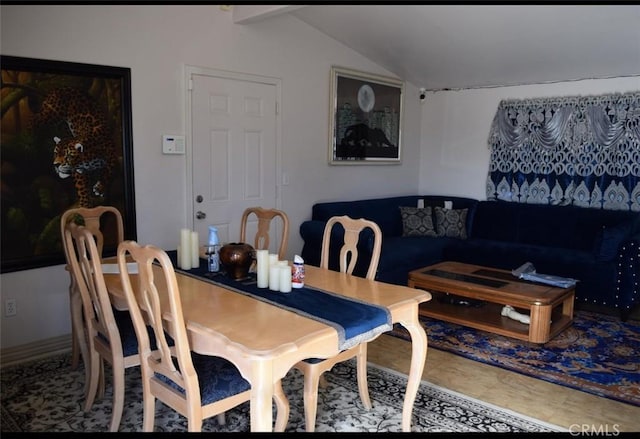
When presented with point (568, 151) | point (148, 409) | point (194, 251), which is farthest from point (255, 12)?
point (568, 151)

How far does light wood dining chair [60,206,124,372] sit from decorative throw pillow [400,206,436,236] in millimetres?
3009

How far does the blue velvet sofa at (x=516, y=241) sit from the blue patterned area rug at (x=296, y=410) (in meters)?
1.64

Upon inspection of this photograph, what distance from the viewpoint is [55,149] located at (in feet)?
10.9

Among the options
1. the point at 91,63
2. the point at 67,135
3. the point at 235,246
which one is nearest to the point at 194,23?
the point at 91,63

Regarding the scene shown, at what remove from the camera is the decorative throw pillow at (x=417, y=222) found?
544 cm

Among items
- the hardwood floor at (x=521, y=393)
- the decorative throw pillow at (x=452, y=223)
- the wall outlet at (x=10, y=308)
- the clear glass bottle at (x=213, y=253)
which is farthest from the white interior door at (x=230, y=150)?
the decorative throw pillow at (x=452, y=223)

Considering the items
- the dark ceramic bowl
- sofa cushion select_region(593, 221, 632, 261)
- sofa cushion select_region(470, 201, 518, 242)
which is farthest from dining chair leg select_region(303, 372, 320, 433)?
sofa cushion select_region(470, 201, 518, 242)

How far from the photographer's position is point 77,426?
8.01 feet

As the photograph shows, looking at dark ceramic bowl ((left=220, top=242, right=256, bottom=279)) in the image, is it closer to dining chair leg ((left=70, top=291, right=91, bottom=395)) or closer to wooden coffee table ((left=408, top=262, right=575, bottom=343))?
dining chair leg ((left=70, top=291, right=91, bottom=395))

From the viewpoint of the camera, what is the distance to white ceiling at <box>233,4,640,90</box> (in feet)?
12.9

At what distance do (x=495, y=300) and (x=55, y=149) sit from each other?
10.3ft

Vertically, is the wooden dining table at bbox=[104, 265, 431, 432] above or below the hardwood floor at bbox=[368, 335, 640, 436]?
above

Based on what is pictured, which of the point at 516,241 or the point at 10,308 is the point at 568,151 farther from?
the point at 10,308

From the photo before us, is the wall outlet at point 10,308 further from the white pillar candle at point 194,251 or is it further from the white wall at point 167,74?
the white pillar candle at point 194,251
